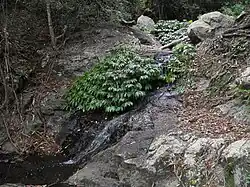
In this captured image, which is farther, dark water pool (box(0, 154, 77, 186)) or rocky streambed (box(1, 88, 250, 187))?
dark water pool (box(0, 154, 77, 186))

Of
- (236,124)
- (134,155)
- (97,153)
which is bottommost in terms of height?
(97,153)

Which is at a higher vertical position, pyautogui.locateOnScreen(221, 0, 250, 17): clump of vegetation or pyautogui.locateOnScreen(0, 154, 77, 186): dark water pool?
pyautogui.locateOnScreen(221, 0, 250, 17): clump of vegetation

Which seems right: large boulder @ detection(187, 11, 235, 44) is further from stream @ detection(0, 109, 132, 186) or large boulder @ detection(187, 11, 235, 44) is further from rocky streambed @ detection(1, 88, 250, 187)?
stream @ detection(0, 109, 132, 186)

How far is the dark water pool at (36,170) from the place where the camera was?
21.6ft

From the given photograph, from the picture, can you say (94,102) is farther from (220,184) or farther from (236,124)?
(220,184)

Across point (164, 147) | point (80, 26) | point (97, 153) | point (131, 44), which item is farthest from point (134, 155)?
point (80, 26)

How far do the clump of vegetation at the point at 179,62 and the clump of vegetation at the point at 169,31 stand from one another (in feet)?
10.4

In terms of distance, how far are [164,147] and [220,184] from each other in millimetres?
1230

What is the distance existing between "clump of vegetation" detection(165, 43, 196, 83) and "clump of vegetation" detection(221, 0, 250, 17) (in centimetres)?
581

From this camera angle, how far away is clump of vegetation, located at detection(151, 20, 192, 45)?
1248 cm

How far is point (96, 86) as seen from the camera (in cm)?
841

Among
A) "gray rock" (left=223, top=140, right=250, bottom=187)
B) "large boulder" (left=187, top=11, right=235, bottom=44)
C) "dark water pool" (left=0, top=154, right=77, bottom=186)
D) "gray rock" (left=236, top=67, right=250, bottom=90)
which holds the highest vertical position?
"large boulder" (left=187, top=11, right=235, bottom=44)

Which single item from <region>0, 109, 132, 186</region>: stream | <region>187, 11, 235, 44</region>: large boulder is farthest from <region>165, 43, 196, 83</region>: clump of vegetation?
<region>0, 109, 132, 186</region>: stream

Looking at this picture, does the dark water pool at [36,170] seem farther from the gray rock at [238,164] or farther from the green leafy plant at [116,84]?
the gray rock at [238,164]
